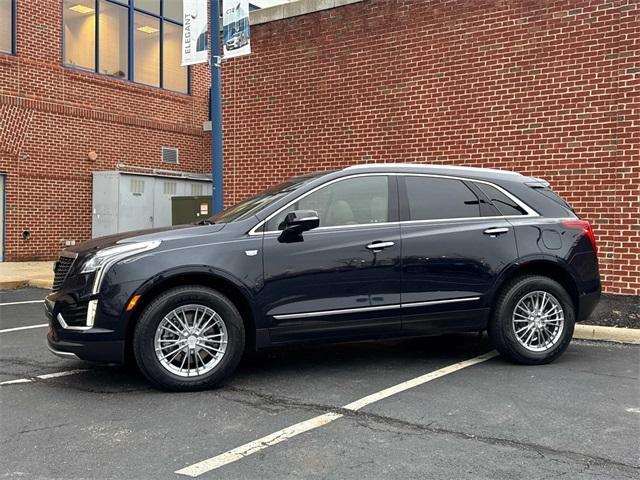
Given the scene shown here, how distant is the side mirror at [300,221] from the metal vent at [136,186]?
1214cm

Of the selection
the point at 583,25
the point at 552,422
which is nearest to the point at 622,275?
the point at 583,25

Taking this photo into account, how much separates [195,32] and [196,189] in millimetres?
8327

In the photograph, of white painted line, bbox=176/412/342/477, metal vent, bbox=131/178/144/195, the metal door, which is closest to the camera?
white painted line, bbox=176/412/342/477

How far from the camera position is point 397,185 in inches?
221

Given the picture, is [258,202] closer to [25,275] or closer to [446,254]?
[446,254]

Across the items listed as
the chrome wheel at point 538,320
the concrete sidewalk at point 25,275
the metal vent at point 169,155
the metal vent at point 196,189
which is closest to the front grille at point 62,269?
the chrome wheel at point 538,320

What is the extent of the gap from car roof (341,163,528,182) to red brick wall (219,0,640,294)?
10.3 ft

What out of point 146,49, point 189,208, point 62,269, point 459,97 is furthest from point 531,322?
point 146,49

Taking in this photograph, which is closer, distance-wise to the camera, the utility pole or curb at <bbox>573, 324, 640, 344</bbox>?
curb at <bbox>573, 324, 640, 344</bbox>

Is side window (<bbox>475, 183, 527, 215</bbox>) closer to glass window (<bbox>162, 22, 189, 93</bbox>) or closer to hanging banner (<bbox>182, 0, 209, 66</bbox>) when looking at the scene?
hanging banner (<bbox>182, 0, 209, 66</bbox>)

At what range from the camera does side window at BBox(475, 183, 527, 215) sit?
5840 millimetres

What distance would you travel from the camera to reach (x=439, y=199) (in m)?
5.70

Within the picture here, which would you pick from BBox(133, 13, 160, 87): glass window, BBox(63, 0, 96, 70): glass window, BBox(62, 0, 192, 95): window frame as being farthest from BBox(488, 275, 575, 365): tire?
BBox(133, 13, 160, 87): glass window

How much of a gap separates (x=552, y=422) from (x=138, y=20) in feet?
56.8
